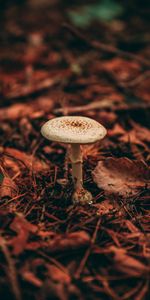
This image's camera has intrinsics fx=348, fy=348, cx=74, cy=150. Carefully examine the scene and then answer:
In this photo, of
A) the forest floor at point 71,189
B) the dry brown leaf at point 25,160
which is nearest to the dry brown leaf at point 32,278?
the forest floor at point 71,189

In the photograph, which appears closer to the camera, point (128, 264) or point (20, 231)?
point (128, 264)

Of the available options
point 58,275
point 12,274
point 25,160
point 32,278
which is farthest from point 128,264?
point 25,160

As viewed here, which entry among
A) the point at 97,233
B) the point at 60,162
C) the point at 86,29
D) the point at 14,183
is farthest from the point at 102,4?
the point at 97,233

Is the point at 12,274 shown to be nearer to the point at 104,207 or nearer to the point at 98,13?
the point at 104,207

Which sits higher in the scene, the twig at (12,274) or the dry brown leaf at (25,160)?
the twig at (12,274)

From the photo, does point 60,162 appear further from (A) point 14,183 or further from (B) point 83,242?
(B) point 83,242

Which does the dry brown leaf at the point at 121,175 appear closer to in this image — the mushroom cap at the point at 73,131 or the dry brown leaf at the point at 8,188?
the mushroom cap at the point at 73,131
